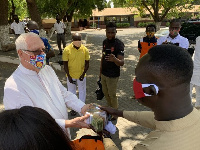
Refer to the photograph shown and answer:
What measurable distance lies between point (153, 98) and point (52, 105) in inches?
49.5

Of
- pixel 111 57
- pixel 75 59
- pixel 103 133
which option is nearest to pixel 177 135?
pixel 103 133

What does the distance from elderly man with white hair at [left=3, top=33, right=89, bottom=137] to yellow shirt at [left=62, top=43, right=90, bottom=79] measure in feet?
6.88

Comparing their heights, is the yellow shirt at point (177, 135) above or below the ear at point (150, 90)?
below

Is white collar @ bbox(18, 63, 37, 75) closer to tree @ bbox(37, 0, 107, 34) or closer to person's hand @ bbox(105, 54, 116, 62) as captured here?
person's hand @ bbox(105, 54, 116, 62)

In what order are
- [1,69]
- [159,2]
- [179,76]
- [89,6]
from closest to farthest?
[179,76], [1,69], [159,2], [89,6]

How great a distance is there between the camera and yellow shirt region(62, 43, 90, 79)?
457 centimetres

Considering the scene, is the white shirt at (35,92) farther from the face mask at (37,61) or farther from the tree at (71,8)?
the tree at (71,8)

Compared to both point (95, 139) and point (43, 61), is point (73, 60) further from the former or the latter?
point (95, 139)

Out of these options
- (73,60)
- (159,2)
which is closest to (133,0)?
(159,2)

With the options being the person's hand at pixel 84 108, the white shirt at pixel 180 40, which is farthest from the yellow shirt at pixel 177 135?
the white shirt at pixel 180 40

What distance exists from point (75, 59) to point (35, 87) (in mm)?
2468

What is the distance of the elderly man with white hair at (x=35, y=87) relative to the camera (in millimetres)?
Result: 2074

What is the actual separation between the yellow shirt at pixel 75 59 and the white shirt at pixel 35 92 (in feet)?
6.88

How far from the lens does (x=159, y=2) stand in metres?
13.8
